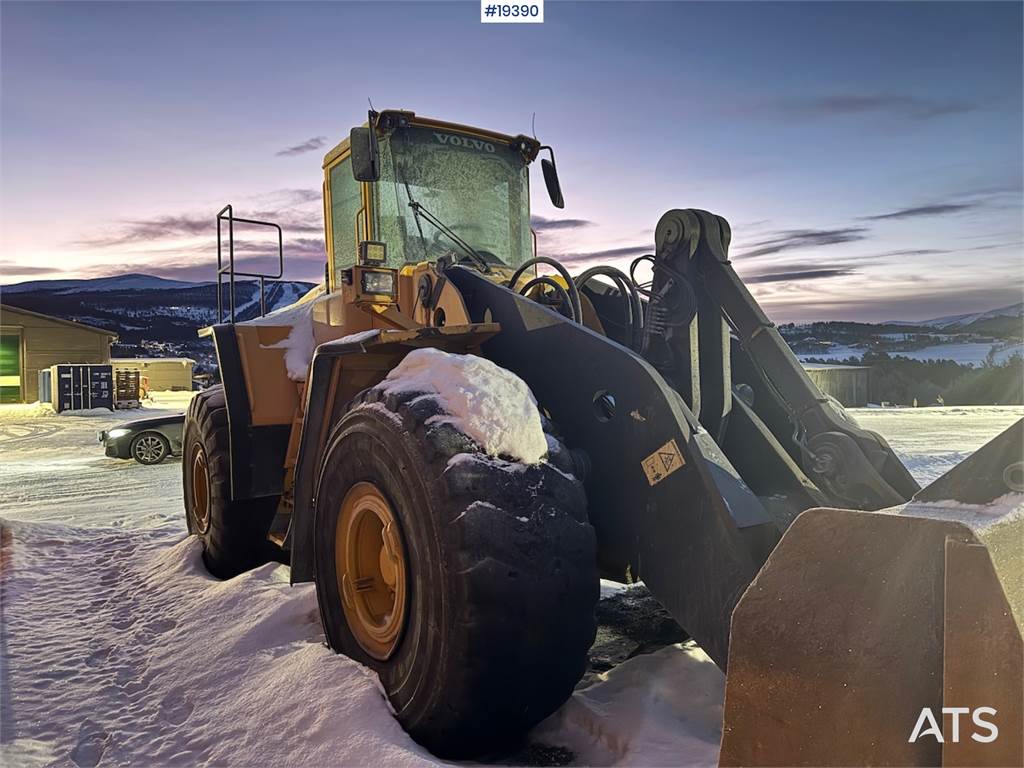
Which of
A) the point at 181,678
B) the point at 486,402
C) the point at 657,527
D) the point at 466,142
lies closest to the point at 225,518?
the point at 181,678

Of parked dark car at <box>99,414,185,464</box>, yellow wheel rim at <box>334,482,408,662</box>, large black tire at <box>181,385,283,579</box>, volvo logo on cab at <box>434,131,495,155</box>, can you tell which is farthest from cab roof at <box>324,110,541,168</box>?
parked dark car at <box>99,414,185,464</box>

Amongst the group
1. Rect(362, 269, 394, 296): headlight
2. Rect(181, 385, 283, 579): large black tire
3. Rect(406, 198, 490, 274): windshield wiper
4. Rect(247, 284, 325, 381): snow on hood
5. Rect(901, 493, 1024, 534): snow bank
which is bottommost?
Rect(181, 385, 283, 579): large black tire

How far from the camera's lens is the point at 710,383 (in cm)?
340

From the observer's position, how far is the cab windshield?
4898mm

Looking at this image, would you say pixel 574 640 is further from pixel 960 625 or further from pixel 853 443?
pixel 853 443

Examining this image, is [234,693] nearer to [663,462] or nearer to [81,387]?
[663,462]

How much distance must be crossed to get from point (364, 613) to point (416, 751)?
720 mm

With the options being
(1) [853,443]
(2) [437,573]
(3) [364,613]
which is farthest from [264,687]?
(1) [853,443]

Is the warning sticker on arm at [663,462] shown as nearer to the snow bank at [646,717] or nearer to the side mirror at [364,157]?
the snow bank at [646,717]

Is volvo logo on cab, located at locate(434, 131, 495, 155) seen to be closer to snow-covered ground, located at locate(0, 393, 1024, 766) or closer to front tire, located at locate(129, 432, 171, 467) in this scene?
snow-covered ground, located at locate(0, 393, 1024, 766)

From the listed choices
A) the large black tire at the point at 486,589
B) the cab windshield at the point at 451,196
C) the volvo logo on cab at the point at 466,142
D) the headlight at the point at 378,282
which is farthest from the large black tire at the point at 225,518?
the large black tire at the point at 486,589

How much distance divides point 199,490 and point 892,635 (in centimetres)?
536

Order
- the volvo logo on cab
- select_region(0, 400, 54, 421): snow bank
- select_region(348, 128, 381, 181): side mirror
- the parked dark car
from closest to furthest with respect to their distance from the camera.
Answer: select_region(348, 128, 381, 181): side mirror
the volvo logo on cab
the parked dark car
select_region(0, 400, 54, 421): snow bank

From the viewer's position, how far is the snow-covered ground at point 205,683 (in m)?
2.76
